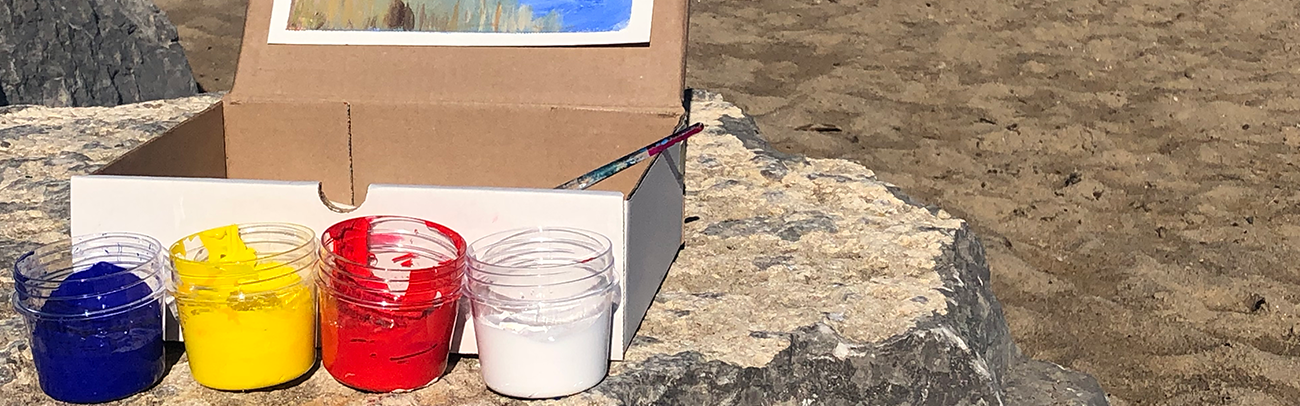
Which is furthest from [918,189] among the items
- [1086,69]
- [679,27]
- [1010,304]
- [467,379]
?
[467,379]

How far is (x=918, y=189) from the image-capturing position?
348cm

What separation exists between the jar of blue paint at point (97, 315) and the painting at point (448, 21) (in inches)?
24.1

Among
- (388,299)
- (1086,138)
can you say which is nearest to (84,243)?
(388,299)

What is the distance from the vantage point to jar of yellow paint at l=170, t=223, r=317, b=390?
1231 millimetres

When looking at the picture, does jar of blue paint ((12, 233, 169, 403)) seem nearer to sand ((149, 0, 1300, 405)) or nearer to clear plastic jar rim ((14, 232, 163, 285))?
clear plastic jar rim ((14, 232, 163, 285))

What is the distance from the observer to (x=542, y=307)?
125cm

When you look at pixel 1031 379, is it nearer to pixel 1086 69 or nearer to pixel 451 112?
pixel 451 112

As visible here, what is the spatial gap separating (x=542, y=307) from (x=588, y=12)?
2.44ft

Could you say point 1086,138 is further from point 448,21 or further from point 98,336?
point 98,336

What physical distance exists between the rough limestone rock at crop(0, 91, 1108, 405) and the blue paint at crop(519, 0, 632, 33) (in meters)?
0.33

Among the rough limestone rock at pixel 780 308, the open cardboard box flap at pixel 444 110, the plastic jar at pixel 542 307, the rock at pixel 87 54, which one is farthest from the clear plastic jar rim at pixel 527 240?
the rock at pixel 87 54

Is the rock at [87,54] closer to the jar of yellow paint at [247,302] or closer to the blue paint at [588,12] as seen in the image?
the blue paint at [588,12]

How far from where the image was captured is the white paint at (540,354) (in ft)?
4.08

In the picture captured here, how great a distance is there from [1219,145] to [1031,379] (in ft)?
6.94
